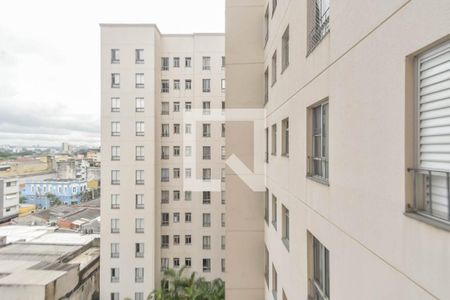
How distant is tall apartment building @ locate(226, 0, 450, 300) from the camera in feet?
5.74

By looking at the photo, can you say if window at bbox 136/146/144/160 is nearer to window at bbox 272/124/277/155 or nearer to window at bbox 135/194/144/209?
window at bbox 135/194/144/209

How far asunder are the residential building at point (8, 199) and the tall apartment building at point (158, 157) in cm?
4099

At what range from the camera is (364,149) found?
2488 mm

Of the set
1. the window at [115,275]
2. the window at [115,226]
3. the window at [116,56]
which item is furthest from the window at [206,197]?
the window at [116,56]

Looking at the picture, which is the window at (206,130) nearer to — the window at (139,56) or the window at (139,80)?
the window at (139,80)

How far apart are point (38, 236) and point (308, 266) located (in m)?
30.5

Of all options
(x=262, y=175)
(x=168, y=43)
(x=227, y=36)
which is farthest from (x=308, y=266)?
(x=168, y=43)

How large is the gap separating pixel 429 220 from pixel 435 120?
66 centimetres

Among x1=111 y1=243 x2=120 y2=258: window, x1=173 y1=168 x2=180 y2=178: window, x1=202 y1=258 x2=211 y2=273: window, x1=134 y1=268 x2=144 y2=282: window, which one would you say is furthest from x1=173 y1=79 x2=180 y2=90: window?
x1=134 y1=268 x2=144 y2=282: window

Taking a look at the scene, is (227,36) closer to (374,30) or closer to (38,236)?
(374,30)

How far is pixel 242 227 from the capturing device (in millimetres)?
8711

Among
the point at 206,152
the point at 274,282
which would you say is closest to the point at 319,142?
the point at 274,282

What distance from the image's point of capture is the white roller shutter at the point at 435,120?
1.70 m

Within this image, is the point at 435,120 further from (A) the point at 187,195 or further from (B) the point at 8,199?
(B) the point at 8,199
